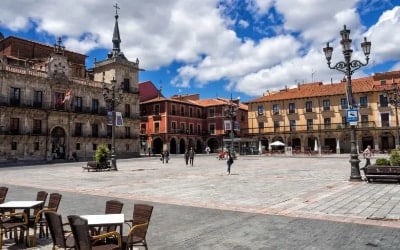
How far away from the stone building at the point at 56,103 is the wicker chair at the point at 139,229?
1093 inches

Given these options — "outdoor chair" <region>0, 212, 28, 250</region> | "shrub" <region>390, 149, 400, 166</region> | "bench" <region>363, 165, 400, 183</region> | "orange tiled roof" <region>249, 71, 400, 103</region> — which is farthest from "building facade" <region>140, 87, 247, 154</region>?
"outdoor chair" <region>0, 212, 28, 250</region>

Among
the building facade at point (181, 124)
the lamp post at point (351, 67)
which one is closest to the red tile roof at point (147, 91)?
the building facade at point (181, 124)

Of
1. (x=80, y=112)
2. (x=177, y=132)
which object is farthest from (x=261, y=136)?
(x=80, y=112)

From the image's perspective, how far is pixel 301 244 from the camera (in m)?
5.30

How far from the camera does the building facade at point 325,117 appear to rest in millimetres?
48938

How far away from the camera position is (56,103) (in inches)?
1641

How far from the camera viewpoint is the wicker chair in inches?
170

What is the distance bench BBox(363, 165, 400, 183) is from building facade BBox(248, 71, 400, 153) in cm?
3431

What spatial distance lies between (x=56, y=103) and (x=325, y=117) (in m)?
38.1

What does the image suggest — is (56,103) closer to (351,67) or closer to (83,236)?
(351,67)

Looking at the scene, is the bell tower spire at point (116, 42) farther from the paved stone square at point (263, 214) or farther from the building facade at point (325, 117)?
the paved stone square at point (263, 214)

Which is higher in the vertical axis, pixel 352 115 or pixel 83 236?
pixel 352 115

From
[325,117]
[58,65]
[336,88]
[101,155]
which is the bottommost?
[101,155]

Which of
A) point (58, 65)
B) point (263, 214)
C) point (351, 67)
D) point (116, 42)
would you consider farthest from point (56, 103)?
point (263, 214)
